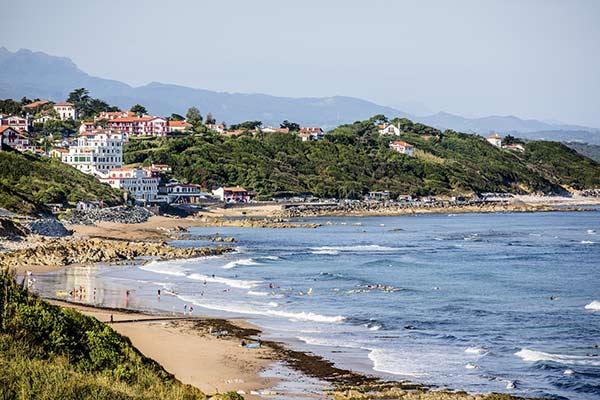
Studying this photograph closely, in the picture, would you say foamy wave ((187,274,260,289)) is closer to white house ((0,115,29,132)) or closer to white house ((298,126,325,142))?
white house ((0,115,29,132))

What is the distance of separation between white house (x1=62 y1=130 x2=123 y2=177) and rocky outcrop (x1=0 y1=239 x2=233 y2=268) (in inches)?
1872

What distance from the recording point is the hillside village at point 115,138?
102 metres

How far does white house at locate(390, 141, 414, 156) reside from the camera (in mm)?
159125

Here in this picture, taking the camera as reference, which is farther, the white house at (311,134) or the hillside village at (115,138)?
the white house at (311,134)

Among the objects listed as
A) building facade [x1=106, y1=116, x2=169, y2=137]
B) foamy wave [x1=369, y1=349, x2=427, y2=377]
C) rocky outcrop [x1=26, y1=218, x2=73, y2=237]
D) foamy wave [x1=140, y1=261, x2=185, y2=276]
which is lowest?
foamy wave [x1=140, y1=261, x2=185, y2=276]

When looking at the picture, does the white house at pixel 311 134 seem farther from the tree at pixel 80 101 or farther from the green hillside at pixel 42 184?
the green hillside at pixel 42 184

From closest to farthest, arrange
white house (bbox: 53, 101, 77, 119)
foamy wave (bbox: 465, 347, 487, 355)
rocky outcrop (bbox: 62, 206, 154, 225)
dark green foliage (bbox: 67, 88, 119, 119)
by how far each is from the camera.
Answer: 1. foamy wave (bbox: 465, 347, 487, 355)
2. rocky outcrop (bbox: 62, 206, 154, 225)
3. white house (bbox: 53, 101, 77, 119)
4. dark green foliage (bbox: 67, 88, 119, 119)

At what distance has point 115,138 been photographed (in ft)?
368

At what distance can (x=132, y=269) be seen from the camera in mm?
47156

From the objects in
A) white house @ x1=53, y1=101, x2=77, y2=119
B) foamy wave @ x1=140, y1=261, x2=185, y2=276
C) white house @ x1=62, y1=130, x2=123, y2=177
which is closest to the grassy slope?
foamy wave @ x1=140, y1=261, x2=185, y2=276

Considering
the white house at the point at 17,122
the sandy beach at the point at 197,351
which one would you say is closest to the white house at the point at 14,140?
the white house at the point at 17,122

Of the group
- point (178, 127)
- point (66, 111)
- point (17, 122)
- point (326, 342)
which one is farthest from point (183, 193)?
point (326, 342)

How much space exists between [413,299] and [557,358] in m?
12.5

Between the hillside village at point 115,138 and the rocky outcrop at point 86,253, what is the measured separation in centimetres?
3945
